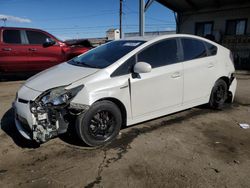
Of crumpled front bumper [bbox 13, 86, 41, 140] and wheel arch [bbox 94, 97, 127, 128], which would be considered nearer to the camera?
crumpled front bumper [bbox 13, 86, 41, 140]

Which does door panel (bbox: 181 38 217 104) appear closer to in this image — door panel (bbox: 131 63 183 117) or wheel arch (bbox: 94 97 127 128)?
door panel (bbox: 131 63 183 117)

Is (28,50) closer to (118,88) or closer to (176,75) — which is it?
(118,88)

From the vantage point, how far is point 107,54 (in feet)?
12.9

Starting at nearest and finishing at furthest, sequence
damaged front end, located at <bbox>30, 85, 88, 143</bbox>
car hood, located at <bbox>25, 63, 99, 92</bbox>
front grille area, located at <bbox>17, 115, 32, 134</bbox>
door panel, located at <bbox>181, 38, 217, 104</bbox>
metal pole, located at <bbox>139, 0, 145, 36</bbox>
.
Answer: damaged front end, located at <bbox>30, 85, 88, 143</bbox>
front grille area, located at <bbox>17, 115, 32, 134</bbox>
car hood, located at <bbox>25, 63, 99, 92</bbox>
door panel, located at <bbox>181, 38, 217, 104</bbox>
metal pole, located at <bbox>139, 0, 145, 36</bbox>

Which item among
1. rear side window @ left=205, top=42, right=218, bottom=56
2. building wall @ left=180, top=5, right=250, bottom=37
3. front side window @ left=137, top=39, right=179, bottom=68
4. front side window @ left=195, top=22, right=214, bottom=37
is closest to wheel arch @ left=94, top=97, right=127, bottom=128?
front side window @ left=137, top=39, right=179, bottom=68

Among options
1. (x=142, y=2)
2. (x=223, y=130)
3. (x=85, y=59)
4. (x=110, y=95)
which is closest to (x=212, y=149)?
(x=223, y=130)

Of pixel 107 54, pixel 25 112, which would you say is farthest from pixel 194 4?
pixel 25 112

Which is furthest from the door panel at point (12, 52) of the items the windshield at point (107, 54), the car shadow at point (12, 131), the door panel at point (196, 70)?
the door panel at point (196, 70)

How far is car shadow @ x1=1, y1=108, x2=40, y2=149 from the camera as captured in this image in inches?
131

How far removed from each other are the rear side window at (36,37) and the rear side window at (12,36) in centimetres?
33

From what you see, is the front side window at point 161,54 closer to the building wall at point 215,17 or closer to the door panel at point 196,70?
the door panel at point 196,70

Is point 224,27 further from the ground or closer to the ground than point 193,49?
further from the ground

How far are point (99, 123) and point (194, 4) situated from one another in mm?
13365

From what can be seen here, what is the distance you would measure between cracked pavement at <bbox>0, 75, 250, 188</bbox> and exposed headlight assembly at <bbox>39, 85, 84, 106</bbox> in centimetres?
72
